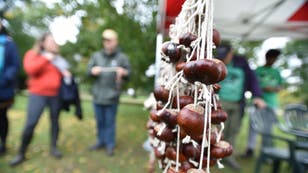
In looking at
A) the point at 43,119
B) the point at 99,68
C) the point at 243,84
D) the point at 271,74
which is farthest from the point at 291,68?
the point at 43,119

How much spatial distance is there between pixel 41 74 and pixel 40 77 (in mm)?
37

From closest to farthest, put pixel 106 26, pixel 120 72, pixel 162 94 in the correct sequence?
pixel 162 94, pixel 120 72, pixel 106 26

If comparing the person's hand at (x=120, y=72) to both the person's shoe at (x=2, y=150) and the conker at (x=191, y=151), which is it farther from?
the conker at (x=191, y=151)

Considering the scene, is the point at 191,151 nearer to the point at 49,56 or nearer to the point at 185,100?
the point at 185,100

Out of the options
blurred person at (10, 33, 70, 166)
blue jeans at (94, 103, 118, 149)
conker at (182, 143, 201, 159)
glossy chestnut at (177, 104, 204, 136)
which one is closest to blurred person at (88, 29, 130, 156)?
blue jeans at (94, 103, 118, 149)

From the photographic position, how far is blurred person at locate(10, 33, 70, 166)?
3.36 m

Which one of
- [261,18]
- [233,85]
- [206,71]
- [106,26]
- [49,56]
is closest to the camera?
[206,71]

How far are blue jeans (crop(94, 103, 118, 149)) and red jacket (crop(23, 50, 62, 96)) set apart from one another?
68cm

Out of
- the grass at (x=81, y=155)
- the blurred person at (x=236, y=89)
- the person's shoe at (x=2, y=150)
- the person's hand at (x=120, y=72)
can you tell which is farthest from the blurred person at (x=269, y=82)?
the person's shoe at (x=2, y=150)

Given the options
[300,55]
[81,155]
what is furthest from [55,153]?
[300,55]

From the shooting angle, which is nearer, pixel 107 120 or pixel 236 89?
pixel 236 89

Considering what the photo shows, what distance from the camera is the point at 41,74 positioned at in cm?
Answer: 342

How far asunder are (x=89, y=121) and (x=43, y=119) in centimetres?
99

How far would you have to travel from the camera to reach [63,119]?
689 centimetres
